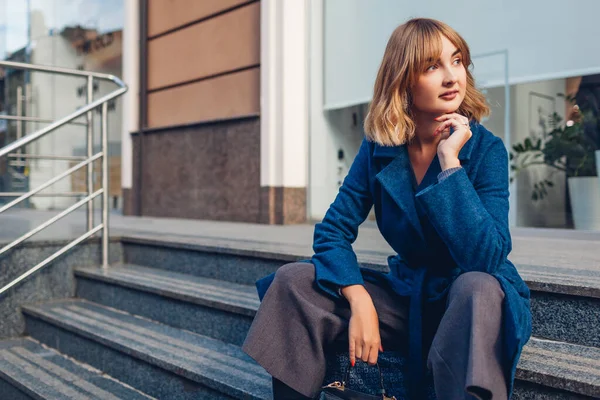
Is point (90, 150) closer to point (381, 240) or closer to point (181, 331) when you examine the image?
point (181, 331)

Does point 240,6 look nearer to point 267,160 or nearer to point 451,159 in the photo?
point 267,160

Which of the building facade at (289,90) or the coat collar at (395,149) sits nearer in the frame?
the coat collar at (395,149)

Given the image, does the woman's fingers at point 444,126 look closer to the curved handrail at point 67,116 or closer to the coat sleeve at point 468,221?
the coat sleeve at point 468,221

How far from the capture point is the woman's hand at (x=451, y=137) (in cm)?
137

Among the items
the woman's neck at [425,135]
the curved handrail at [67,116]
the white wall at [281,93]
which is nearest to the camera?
the woman's neck at [425,135]

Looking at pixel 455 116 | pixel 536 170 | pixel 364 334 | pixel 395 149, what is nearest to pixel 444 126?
pixel 455 116

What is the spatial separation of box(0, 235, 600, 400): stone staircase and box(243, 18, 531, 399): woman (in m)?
0.34

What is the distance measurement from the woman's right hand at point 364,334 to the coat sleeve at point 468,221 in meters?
0.26

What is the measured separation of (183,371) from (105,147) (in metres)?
1.66

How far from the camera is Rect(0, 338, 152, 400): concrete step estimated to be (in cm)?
224

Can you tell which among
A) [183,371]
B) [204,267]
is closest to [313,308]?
[183,371]

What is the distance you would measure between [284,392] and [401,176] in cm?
64

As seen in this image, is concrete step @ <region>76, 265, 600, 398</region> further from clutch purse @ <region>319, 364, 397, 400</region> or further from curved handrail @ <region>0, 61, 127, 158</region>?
→ curved handrail @ <region>0, 61, 127, 158</region>

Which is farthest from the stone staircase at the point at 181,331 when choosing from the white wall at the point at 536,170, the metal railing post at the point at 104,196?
the white wall at the point at 536,170
